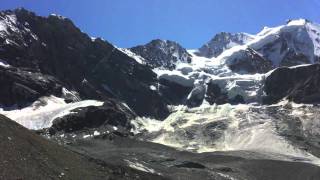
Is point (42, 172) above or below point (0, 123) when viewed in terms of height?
below

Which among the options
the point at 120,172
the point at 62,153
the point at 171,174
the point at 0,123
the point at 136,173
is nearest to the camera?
the point at 0,123

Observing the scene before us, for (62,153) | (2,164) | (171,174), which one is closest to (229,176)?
(171,174)

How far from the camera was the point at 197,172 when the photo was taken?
194 m

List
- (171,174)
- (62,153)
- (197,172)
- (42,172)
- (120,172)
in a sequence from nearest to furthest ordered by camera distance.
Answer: (42,172) < (62,153) < (120,172) < (171,174) < (197,172)

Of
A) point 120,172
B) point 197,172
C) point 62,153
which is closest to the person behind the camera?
point 62,153

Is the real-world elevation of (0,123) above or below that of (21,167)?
above

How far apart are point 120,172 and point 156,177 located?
2121 centimetres

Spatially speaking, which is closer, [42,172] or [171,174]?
[42,172]

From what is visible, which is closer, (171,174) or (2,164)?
(2,164)

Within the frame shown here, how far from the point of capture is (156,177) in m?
148

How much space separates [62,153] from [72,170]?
330 inches

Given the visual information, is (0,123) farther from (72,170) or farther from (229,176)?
(229,176)

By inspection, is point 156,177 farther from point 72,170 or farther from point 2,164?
point 2,164

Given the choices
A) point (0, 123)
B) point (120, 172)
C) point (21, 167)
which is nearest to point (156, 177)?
point (120, 172)
